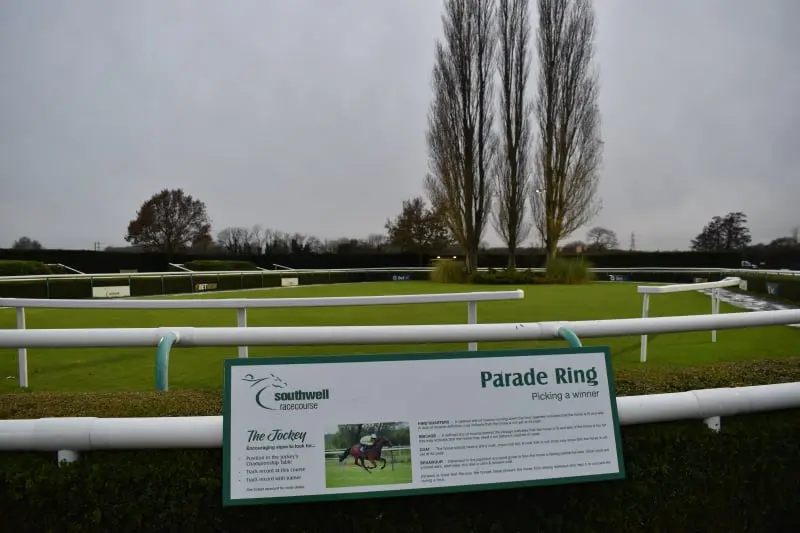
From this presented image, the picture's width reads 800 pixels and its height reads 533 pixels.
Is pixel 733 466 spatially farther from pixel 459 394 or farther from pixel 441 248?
pixel 441 248

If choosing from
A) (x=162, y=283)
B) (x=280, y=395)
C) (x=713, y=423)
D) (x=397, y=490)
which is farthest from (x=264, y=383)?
(x=162, y=283)

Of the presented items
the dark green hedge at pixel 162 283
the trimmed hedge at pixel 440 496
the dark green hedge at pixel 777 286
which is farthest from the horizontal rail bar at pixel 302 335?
the dark green hedge at pixel 777 286

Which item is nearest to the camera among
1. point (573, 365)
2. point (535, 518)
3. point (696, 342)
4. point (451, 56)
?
point (535, 518)

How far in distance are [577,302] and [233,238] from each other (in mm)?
39902

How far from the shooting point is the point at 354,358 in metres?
1.54

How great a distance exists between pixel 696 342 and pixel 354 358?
17.8 ft

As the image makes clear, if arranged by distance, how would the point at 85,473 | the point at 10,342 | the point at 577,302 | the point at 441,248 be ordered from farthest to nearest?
the point at 441,248 < the point at 577,302 < the point at 10,342 < the point at 85,473

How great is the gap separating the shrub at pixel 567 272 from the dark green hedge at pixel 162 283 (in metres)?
9.19

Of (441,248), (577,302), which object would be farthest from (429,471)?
(441,248)

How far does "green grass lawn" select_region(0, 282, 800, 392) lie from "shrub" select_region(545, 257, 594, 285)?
9.73 meters

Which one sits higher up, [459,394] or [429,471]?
[459,394]

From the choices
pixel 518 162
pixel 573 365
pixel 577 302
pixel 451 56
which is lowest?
pixel 577 302

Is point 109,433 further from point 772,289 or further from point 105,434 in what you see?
point 772,289

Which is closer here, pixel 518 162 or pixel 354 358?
pixel 354 358
